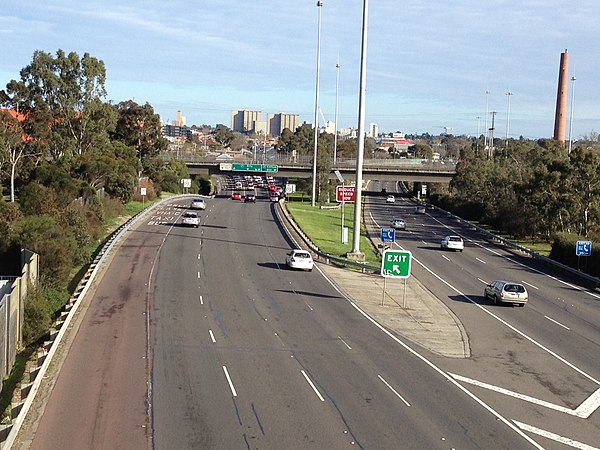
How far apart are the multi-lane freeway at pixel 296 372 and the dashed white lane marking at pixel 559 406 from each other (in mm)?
57

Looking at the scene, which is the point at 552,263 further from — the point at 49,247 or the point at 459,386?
the point at 459,386

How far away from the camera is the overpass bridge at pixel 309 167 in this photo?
11412 centimetres

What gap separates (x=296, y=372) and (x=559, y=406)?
6.76m

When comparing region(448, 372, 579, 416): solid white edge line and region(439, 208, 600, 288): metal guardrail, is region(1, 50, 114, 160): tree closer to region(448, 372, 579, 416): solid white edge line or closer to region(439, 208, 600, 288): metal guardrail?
region(439, 208, 600, 288): metal guardrail

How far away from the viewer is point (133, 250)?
49.0 meters

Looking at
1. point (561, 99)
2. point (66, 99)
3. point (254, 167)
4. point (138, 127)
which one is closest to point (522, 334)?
point (66, 99)

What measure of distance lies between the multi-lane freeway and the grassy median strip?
1107cm

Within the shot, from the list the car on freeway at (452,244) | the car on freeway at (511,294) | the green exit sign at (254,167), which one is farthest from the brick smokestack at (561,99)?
the car on freeway at (511,294)

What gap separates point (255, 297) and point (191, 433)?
746 inches

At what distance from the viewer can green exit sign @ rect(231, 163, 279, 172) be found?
11256 cm

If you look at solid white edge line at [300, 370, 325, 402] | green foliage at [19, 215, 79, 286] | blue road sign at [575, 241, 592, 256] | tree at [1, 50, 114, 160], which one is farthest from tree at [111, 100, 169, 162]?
solid white edge line at [300, 370, 325, 402]

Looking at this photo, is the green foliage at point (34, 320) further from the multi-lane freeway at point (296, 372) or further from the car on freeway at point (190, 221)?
the car on freeway at point (190, 221)

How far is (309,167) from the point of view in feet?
374

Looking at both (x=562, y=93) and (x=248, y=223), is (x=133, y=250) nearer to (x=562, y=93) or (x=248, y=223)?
(x=248, y=223)
